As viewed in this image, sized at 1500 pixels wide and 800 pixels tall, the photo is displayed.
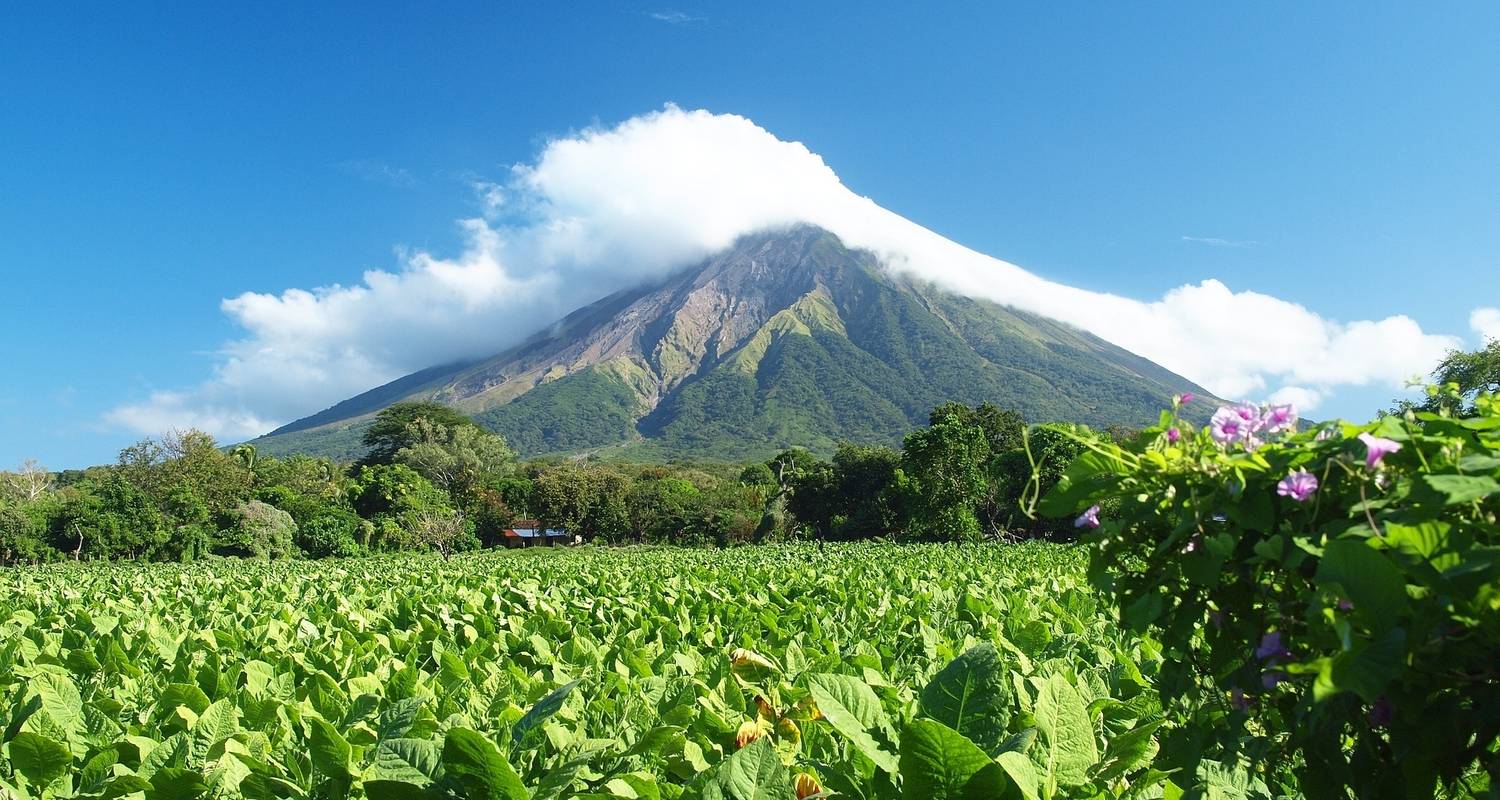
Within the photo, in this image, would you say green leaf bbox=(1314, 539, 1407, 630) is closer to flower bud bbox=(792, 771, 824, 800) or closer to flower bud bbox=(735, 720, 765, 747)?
flower bud bbox=(792, 771, 824, 800)

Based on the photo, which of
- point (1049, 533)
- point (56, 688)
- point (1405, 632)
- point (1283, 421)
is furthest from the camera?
point (1049, 533)

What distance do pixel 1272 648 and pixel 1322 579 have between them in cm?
39

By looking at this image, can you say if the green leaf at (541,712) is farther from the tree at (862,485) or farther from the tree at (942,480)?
the tree at (862,485)

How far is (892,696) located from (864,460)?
53078 millimetres

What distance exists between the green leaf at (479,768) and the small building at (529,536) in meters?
70.0

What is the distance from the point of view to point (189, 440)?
52844 millimetres

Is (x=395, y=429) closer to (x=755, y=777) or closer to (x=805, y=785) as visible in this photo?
(x=805, y=785)

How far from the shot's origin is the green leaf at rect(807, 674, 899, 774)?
155cm

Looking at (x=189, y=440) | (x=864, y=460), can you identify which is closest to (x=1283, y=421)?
(x=864, y=460)

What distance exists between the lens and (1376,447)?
4.25 ft

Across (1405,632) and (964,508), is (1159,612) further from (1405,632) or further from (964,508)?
(964,508)

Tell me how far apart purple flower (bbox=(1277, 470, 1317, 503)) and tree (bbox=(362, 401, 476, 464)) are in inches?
3236

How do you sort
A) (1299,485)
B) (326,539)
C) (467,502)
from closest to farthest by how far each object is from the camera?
(1299,485) → (326,539) → (467,502)

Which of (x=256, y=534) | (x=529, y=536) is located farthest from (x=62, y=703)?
(x=529, y=536)
